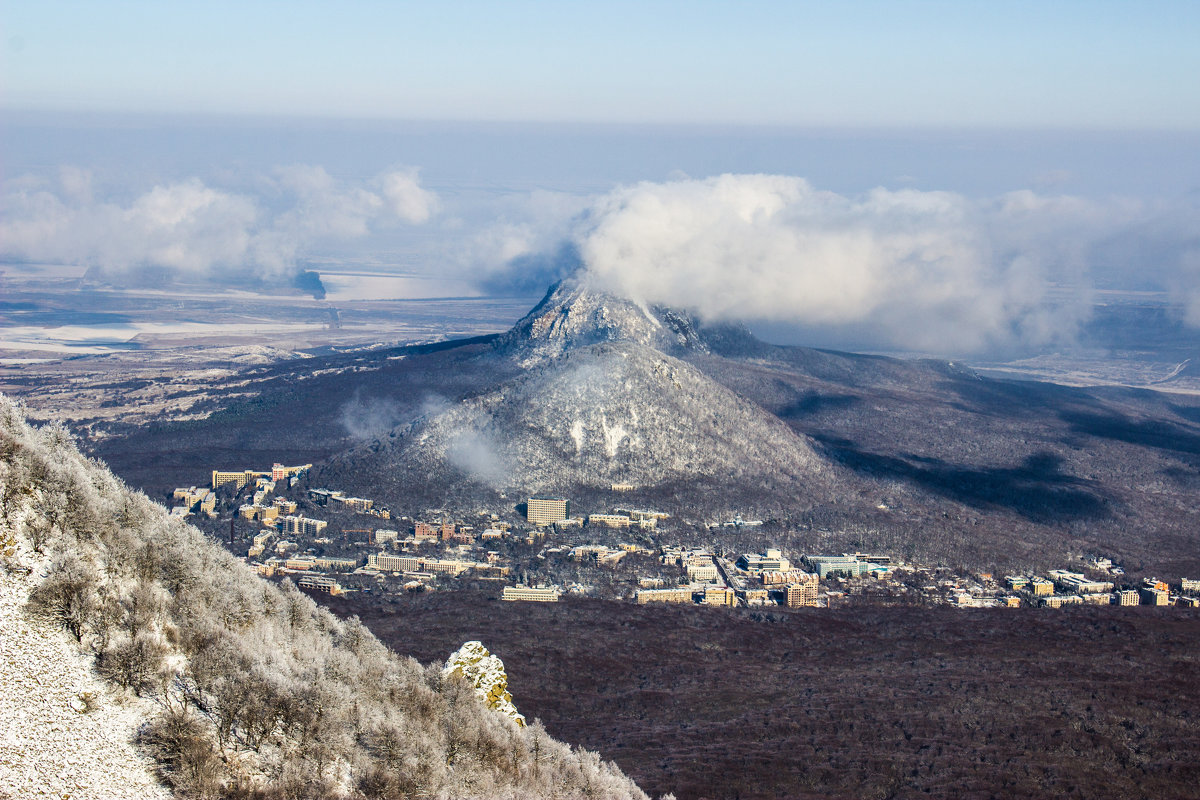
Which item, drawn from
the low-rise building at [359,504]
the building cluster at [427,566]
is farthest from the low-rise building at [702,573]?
the low-rise building at [359,504]

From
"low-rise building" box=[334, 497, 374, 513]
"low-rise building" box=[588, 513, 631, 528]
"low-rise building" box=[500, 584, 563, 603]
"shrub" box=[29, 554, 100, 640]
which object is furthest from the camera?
"low-rise building" box=[334, 497, 374, 513]

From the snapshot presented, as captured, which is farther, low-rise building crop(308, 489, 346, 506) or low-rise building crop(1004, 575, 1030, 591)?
low-rise building crop(308, 489, 346, 506)

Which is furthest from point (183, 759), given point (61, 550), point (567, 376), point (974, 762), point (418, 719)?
point (567, 376)

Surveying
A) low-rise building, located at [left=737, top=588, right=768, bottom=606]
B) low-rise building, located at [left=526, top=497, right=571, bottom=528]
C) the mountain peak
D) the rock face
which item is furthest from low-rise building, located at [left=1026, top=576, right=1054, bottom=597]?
→ the mountain peak

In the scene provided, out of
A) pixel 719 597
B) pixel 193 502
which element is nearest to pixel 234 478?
pixel 193 502

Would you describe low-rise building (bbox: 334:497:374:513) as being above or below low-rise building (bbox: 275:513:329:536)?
above

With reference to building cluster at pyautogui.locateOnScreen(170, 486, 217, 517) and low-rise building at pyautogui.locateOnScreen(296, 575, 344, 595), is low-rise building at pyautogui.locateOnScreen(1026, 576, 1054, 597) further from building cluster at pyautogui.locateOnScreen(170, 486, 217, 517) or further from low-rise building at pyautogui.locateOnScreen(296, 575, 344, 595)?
building cluster at pyautogui.locateOnScreen(170, 486, 217, 517)
